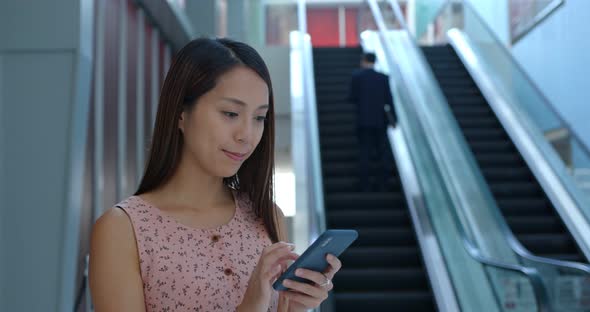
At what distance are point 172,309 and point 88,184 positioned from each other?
492cm

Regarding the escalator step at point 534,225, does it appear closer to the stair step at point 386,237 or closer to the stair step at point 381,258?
the stair step at point 386,237

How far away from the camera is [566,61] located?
10.2 metres

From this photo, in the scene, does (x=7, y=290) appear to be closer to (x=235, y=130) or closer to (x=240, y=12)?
(x=235, y=130)

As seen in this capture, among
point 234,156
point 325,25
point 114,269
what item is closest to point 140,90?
point 234,156

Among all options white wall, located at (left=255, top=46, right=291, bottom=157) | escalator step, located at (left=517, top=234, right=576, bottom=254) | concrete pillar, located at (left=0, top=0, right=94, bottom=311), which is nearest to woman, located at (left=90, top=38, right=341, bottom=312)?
concrete pillar, located at (left=0, top=0, right=94, bottom=311)

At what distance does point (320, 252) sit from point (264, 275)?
14cm

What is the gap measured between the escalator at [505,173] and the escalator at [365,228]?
1.22 metres

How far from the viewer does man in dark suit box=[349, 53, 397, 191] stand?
27.2 ft

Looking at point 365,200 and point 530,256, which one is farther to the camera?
point 365,200

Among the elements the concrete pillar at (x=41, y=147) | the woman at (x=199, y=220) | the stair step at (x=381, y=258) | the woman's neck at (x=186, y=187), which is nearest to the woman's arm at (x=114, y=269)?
the woman at (x=199, y=220)

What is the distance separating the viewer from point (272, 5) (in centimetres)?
1942

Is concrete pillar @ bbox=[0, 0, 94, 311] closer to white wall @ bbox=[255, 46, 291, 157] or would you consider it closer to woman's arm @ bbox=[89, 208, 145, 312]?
woman's arm @ bbox=[89, 208, 145, 312]

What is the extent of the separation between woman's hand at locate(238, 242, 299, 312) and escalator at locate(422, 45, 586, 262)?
6205 millimetres

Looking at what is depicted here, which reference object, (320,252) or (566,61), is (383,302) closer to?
(320,252)
